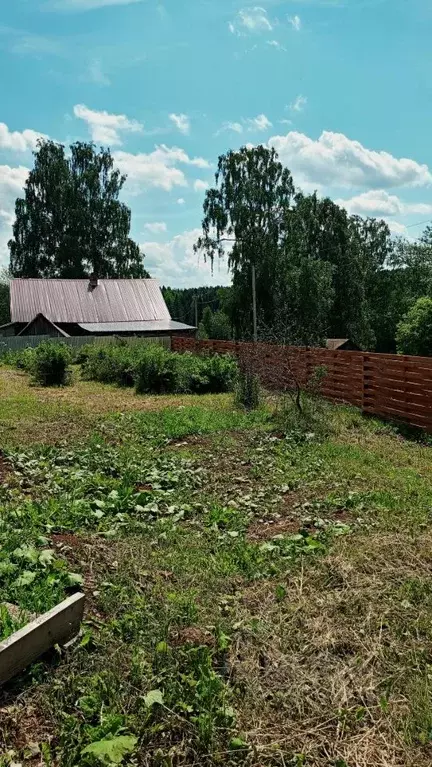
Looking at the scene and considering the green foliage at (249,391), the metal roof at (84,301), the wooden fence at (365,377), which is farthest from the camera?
the metal roof at (84,301)

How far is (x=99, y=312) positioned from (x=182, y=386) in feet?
65.2

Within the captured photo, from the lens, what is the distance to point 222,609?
3.12 meters

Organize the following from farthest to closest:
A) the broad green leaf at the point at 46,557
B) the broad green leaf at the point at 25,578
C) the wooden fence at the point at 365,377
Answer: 1. the wooden fence at the point at 365,377
2. the broad green leaf at the point at 46,557
3. the broad green leaf at the point at 25,578

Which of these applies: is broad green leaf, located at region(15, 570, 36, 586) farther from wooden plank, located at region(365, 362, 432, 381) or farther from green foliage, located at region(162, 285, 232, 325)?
green foliage, located at region(162, 285, 232, 325)

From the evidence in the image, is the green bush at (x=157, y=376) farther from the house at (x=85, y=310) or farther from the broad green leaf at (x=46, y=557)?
the house at (x=85, y=310)

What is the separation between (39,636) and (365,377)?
9.08m

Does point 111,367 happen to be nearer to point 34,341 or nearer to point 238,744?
point 34,341

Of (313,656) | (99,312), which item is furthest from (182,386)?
(99,312)

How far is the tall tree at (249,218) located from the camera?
1159 inches

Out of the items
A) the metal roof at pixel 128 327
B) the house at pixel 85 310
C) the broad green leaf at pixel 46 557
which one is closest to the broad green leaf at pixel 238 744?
the broad green leaf at pixel 46 557

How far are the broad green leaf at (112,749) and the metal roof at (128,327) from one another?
29.8m

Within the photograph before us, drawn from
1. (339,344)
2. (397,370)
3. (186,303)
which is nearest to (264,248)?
Result: (339,344)

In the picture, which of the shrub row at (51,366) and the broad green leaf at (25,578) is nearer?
the broad green leaf at (25,578)

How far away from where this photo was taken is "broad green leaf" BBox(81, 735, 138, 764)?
196cm
